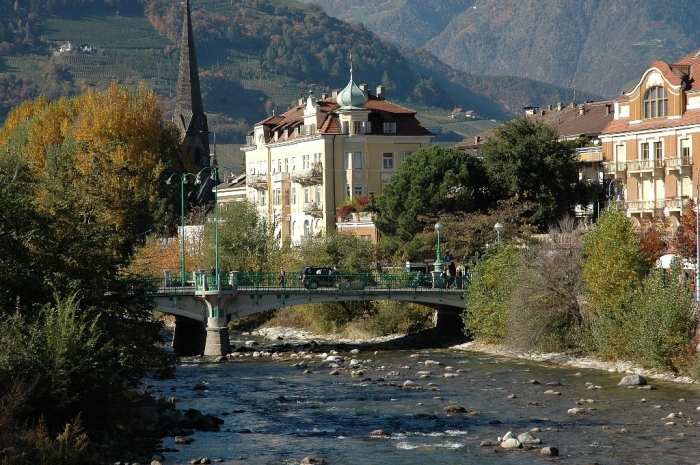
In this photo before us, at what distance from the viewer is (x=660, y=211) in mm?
84500

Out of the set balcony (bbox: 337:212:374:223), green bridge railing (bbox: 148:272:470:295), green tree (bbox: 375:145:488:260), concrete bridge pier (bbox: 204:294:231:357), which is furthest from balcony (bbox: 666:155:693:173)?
concrete bridge pier (bbox: 204:294:231:357)

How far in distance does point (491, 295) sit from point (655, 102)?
21680mm

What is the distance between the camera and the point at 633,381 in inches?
2149

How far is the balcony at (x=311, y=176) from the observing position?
356ft

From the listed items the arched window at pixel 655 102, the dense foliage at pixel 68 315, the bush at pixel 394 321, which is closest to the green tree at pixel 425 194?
the bush at pixel 394 321

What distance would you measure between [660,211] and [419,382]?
31.4 m

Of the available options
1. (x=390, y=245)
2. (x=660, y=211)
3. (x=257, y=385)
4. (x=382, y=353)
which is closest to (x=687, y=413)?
(x=257, y=385)

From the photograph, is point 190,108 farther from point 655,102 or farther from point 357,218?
point 655,102

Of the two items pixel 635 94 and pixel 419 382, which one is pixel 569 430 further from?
pixel 635 94

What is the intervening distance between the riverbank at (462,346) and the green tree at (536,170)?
14.0m

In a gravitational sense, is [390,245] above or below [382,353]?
above

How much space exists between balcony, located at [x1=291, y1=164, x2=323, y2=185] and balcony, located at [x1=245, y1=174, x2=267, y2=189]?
920cm

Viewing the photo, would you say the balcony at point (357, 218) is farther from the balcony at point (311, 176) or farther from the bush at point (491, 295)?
the bush at point (491, 295)

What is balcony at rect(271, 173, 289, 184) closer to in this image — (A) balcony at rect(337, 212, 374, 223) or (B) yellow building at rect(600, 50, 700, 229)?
(A) balcony at rect(337, 212, 374, 223)
